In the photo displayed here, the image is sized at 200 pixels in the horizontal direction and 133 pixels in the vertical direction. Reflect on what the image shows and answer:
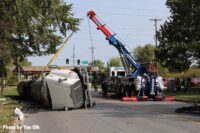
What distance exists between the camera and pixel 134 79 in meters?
33.9

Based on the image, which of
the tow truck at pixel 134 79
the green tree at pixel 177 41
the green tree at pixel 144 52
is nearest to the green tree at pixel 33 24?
the tow truck at pixel 134 79

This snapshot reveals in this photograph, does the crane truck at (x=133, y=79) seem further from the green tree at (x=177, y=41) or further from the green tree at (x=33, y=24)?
→ the green tree at (x=177, y=41)

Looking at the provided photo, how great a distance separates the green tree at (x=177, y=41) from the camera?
5182 centimetres

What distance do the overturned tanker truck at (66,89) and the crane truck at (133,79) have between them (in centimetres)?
952

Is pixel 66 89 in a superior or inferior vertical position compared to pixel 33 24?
inferior

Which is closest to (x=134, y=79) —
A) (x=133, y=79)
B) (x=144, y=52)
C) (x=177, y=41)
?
(x=133, y=79)

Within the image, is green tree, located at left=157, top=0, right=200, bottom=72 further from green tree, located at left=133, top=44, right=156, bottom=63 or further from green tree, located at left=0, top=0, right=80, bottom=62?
green tree, located at left=133, top=44, right=156, bottom=63

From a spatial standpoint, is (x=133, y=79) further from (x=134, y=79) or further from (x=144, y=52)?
(x=144, y=52)

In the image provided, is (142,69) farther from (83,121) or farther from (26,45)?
(83,121)

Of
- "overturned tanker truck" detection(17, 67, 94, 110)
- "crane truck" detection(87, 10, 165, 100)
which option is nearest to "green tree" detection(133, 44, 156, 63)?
"crane truck" detection(87, 10, 165, 100)

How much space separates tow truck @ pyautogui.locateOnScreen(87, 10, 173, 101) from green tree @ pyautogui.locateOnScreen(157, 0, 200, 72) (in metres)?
15.4

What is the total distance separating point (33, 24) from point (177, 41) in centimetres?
2839

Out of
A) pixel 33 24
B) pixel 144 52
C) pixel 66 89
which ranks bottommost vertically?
pixel 66 89

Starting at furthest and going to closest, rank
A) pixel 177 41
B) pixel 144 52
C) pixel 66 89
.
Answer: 1. pixel 144 52
2. pixel 177 41
3. pixel 66 89
